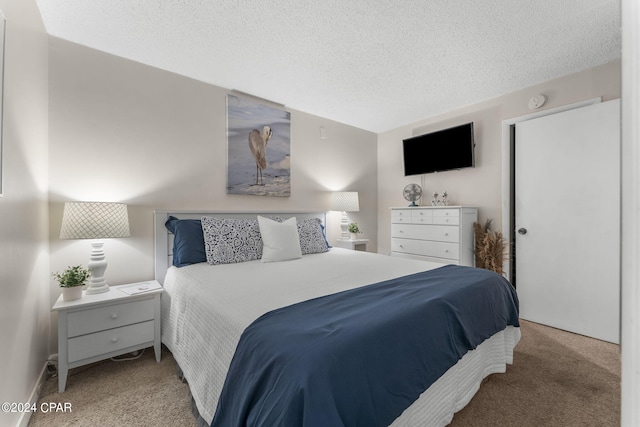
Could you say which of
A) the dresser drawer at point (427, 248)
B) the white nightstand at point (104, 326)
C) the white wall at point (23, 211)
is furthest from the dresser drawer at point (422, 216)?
the white wall at point (23, 211)

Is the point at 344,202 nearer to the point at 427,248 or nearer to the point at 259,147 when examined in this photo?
the point at 427,248

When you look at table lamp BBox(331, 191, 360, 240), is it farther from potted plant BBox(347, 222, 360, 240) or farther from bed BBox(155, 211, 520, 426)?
bed BBox(155, 211, 520, 426)

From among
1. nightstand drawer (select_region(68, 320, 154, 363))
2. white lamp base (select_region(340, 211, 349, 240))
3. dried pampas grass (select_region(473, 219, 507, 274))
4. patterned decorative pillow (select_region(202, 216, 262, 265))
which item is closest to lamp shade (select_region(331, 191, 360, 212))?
white lamp base (select_region(340, 211, 349, 240))

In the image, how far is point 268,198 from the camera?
3.41 m

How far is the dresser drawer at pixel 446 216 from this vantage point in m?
3.27

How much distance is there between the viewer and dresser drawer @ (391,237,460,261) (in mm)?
3303

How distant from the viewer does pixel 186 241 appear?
95.7 inches

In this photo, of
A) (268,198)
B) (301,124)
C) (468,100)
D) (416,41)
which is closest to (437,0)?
(416,41)

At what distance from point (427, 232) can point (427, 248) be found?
7.7 inches

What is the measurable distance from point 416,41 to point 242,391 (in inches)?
100

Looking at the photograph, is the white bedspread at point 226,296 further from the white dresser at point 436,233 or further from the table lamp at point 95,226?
the white dresser at point 436,233

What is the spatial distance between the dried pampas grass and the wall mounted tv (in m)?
0.84

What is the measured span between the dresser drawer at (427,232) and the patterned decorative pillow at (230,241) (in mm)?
1989

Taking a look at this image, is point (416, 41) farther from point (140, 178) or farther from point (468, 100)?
point (140, 178)
